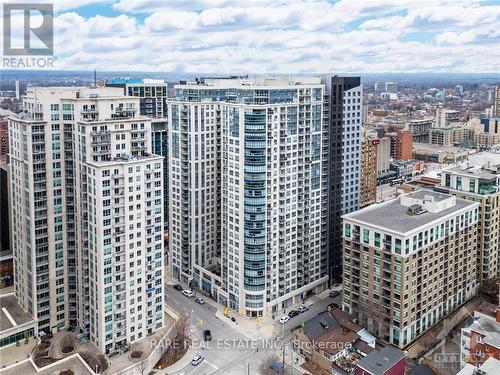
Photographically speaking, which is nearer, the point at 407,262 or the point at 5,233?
the point at 407,262

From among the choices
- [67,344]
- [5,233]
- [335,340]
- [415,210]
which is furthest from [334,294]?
[5,233]

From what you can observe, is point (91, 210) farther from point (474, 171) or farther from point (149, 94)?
point (474, 171)

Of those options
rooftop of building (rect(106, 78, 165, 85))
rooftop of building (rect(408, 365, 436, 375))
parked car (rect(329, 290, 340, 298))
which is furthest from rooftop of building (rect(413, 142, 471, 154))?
rooftop of building (rect(408, 365, 436, 375))

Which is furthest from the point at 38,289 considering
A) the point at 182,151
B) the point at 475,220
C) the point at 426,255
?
the point at 475,220

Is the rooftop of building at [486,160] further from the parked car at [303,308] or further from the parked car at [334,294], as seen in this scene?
the parked car at [303,308]

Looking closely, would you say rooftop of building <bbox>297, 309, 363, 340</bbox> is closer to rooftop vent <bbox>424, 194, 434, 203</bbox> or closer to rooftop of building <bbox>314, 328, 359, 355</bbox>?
rooftop of building <bbox>314, 328, 359, 355</bbox>

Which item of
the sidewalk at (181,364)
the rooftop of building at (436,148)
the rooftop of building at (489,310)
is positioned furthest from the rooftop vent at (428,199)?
the rooftop of building at (436,148)

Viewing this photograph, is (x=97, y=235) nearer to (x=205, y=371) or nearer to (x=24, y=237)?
(x=24, y=237)
